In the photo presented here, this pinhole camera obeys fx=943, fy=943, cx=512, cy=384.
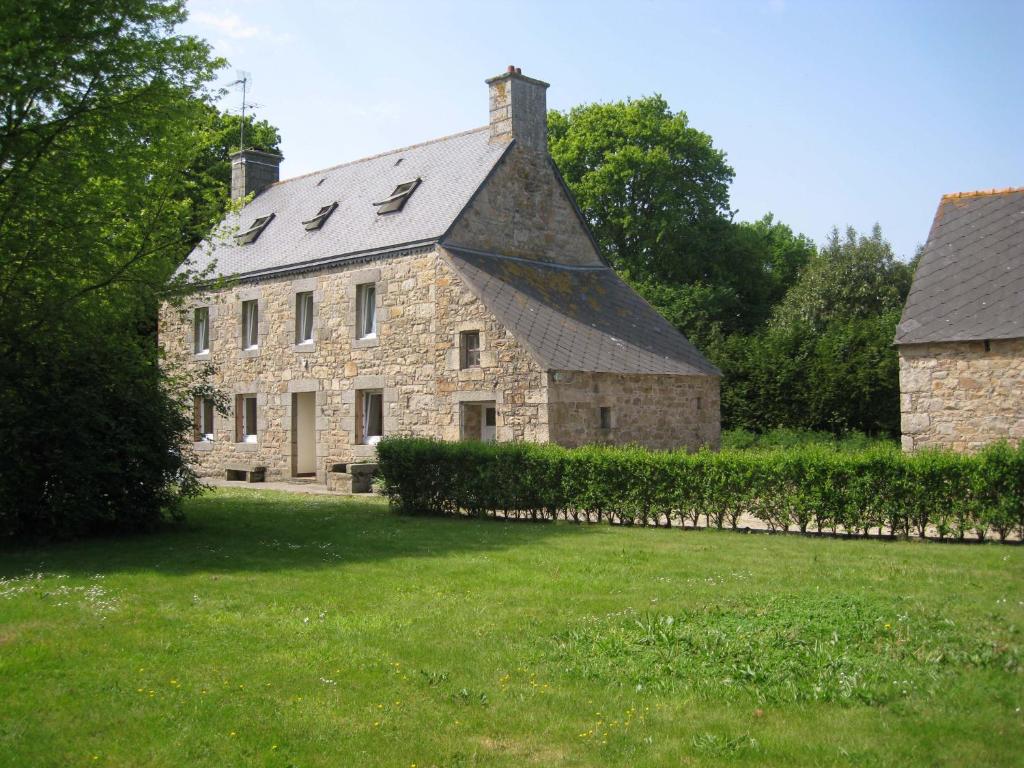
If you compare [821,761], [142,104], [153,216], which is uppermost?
[142,104]

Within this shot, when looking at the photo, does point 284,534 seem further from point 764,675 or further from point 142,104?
point 764,675

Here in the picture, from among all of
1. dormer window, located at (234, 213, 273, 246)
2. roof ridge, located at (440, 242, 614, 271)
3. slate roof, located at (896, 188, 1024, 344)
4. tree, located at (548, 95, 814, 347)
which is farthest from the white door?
tree, located at (548, 95, 814, 347)

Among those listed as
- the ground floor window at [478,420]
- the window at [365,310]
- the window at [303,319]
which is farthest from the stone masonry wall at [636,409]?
the window at [303,319]

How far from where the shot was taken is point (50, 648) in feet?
22.1

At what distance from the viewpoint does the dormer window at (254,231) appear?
1066 inches

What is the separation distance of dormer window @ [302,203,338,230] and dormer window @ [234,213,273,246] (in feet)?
7.59

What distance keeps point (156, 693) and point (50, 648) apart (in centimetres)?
153

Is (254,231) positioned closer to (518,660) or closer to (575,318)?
(575,318)

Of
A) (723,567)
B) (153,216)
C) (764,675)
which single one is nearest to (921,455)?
(723,567)

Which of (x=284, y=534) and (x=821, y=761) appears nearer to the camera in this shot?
(x=821, y=761)

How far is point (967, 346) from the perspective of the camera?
1558cm

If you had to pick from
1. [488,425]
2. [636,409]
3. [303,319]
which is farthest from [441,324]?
[303,319]

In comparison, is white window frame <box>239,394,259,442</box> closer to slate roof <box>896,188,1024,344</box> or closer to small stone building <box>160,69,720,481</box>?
small stone building <box>160,69,720,481</box>

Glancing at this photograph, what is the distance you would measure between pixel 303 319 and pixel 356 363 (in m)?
2.62
